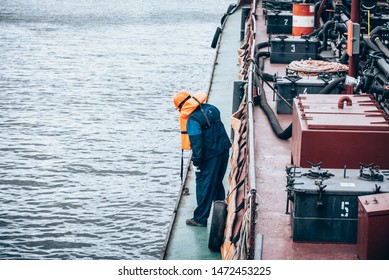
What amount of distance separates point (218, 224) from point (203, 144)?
1007 millimetres

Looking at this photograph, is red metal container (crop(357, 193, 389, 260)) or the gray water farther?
the gray water

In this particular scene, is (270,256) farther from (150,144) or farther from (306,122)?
(150,144)

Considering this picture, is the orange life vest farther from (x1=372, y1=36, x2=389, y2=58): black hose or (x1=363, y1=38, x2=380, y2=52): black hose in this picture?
(x1=363, y1=38, x2=380, y2=52): black hose

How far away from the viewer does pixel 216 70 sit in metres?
19.5

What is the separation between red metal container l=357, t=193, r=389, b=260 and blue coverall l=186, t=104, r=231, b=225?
315cm

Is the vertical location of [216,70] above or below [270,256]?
below

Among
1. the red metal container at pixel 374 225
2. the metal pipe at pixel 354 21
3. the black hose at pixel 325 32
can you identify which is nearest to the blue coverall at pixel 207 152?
the metal pipe at pixel 354 21

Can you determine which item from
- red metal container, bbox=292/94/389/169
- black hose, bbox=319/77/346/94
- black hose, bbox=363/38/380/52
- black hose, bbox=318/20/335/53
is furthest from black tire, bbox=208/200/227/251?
black hose, bbox=318/20/335/53

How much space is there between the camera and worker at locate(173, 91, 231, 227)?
895 cm

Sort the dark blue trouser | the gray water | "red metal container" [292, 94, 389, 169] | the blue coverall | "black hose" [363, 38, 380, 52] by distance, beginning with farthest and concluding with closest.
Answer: the gray water < "black hose" [363, 38, 380, 52] < the dark blue trouser < the blue coverall < "red metal container" [292, 94, 389, 169]

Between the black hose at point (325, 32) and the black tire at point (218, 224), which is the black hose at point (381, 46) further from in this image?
the black tire at point (218, 224)

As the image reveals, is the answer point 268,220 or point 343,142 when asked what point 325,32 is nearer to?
point 343,142
